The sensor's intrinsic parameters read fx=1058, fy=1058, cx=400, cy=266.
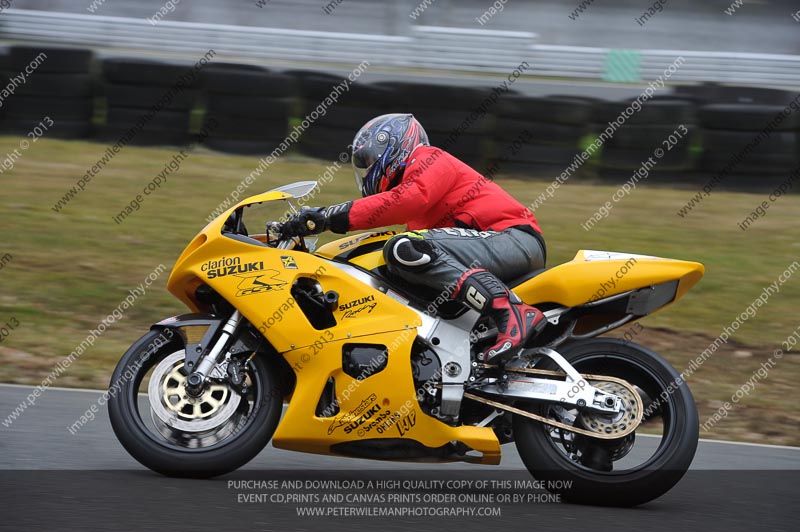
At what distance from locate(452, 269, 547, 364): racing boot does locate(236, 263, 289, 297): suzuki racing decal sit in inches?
31.9

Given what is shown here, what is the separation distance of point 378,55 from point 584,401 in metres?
16.4

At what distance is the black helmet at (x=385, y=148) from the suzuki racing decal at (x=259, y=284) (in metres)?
0.69

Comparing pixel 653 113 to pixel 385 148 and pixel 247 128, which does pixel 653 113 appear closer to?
pixel 247 128

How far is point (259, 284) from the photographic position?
15.8 feet

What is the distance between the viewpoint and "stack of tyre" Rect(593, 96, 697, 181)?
12766 millimetres

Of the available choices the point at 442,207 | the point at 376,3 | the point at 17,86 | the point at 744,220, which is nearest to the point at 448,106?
the point at 744,220

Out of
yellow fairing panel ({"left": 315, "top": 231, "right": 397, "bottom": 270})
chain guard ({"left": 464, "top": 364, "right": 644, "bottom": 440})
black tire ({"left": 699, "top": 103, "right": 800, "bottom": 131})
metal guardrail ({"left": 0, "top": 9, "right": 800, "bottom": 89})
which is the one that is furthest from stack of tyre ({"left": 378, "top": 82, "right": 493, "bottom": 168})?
chain guard ({"left": 464, "top": 364, "right": 644, "bottom": 440})

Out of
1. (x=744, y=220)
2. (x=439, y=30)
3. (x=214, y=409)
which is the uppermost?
(x=744, y=220)

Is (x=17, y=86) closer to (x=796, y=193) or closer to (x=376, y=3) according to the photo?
(x=796, y=193)

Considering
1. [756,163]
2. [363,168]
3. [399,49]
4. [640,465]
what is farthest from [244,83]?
[640,465]

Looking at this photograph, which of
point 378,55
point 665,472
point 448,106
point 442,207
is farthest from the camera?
point 378,55

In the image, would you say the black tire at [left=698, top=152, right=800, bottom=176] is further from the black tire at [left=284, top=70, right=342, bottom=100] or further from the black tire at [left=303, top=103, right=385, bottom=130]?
the black tire at [left=284, top=70, right=342, bottom=100]

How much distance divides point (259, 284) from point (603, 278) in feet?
5.15

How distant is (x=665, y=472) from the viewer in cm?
465
